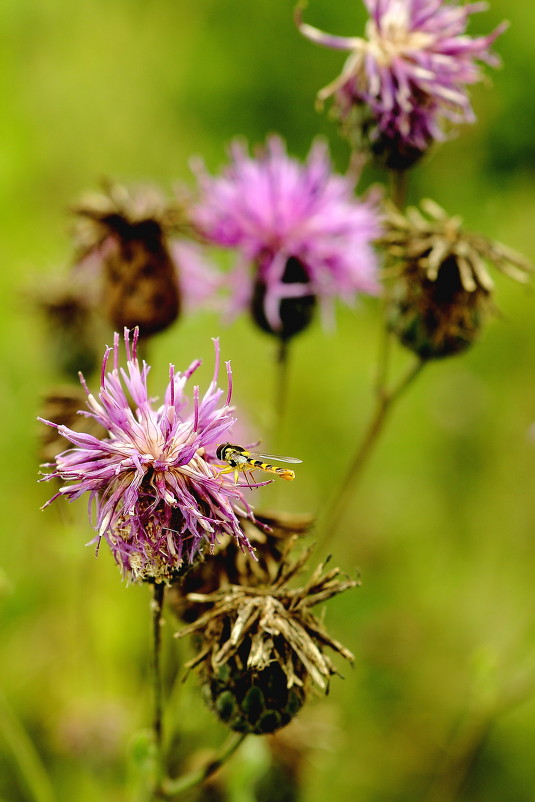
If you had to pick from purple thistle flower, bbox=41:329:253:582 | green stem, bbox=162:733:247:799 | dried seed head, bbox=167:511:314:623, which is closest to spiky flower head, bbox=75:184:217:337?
dried seed head, bbox=167:511:314:623

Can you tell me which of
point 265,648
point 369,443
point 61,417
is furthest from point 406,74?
point 265,648

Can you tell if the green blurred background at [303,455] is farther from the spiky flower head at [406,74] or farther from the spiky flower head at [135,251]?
the spiky flower head at [406,74]

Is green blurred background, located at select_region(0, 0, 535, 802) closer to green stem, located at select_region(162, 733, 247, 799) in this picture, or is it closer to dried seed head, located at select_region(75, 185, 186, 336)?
green stem, located at select_region(162, 733, 247, 799)

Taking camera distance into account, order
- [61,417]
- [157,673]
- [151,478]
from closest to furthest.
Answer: [151,478]
[157,673]
[61,417]

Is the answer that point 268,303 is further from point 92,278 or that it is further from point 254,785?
point 254,785

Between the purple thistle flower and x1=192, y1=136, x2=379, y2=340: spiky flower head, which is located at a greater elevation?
x1=192, y1=136, x2=379, y2=340: spiky flower head

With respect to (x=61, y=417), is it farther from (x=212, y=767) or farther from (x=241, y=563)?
(x=212, y=767)
